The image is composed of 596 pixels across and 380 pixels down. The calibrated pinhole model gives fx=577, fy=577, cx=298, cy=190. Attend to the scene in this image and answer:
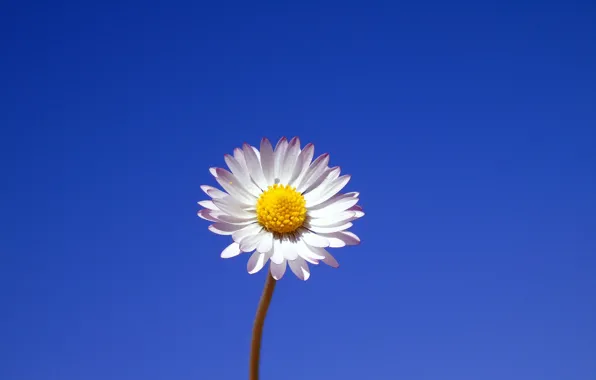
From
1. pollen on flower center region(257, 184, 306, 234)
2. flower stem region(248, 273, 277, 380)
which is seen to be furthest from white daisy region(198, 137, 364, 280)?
flower stem region(248, 273, 277, 380)

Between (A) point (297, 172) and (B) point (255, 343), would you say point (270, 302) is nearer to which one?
(B) point (255, 343)

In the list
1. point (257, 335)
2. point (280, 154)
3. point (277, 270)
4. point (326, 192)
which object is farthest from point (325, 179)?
point (257, 335)

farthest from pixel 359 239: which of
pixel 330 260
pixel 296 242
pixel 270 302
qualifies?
pixel 270 302

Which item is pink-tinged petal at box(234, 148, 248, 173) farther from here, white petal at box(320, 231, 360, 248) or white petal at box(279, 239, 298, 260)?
white petal at box(320, 231, 360, 248)

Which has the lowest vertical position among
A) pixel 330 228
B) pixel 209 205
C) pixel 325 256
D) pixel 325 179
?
pixel 325 256

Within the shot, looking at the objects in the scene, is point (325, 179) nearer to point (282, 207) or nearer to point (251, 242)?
point (282, 207)
